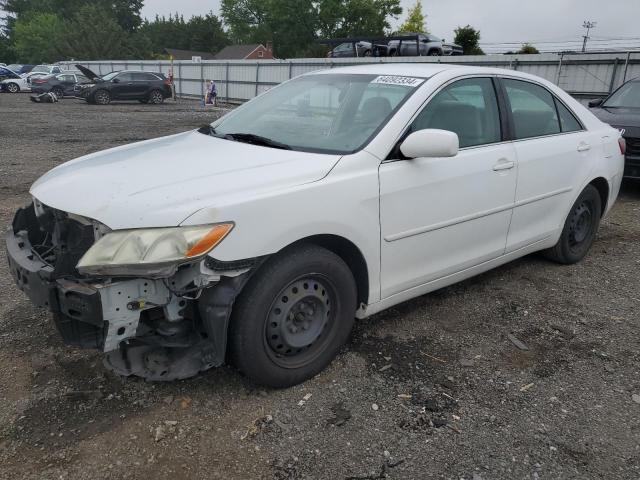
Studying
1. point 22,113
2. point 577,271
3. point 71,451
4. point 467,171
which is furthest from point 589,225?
point 22,113

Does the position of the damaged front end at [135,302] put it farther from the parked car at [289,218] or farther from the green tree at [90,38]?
the green tree at [90,38]

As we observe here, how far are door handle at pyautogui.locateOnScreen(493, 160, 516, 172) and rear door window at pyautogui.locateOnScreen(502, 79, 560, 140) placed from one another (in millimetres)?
290

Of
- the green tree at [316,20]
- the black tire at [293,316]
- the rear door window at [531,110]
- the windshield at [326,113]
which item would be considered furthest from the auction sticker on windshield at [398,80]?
the green tree at [316,20]

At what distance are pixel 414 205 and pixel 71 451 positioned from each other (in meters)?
2.16

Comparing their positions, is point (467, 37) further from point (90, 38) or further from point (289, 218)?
point (90, 38)

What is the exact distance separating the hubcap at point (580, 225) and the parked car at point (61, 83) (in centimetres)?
2717

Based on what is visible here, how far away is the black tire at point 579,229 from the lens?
182 inches

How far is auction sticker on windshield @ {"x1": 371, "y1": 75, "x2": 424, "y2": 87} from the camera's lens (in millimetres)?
3320

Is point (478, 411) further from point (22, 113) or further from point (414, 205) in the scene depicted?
point (22, 113)

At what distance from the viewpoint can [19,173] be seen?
27.6ft

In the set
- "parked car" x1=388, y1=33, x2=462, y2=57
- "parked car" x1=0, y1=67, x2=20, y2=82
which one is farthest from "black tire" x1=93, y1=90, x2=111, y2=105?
"parked car" x1=388, y1=33, x2=462, y2=57

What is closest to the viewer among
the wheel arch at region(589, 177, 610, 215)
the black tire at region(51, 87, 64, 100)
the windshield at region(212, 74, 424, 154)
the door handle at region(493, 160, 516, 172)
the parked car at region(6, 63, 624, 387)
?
the parked car at region(6, 63, 624, 387)

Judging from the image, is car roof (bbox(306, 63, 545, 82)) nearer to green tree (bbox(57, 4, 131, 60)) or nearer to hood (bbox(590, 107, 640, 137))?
hood (bbox(590, 107, 640, 137))

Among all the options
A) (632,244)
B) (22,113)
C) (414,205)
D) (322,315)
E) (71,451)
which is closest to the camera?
(71,451)
